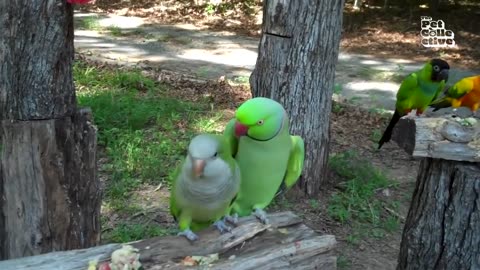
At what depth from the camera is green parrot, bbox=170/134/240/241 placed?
176 centimetres

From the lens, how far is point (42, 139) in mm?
2547

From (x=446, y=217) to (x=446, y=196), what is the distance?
104 millimetres

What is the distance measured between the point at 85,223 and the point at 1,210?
39cm

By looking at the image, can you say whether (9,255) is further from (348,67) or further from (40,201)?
(348,67)

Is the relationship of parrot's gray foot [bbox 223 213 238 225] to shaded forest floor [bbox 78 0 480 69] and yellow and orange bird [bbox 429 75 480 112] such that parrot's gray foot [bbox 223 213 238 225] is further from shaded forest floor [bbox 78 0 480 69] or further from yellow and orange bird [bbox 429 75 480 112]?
shaded forest floor [bbox 78 0 480 69]

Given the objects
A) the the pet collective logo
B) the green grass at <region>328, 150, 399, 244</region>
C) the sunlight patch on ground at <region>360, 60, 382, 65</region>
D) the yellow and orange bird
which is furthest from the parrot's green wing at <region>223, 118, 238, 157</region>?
the the pet collective logo

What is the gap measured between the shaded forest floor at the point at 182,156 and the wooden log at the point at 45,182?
107 cm

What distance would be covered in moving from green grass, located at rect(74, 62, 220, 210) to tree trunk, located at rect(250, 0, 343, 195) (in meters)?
1.10

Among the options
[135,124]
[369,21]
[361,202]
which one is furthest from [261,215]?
[369,21]

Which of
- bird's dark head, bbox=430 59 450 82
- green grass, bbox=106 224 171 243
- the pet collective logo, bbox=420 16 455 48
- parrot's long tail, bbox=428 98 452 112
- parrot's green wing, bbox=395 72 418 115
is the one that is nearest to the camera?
green grass, bbox=106 224 171 243

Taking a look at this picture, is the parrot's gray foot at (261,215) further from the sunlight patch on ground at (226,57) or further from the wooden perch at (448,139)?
the sunlight patch on ground at (226,57)

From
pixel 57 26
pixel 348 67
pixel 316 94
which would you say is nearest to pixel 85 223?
pixel 57 26

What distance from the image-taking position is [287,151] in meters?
2.14

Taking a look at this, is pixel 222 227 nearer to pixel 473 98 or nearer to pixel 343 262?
pixel 343 262
